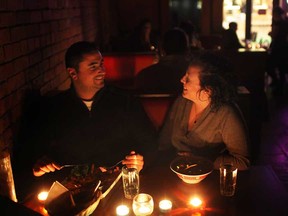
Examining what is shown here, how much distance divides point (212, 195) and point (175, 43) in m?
2.73

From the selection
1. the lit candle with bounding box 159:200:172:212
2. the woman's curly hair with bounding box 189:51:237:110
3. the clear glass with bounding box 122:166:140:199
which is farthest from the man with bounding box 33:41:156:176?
the lit candle with bounding box 159:200:172:212

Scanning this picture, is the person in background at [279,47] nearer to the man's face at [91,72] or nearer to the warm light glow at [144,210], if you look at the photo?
the man's face at [91,72]

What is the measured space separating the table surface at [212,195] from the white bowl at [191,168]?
0.07m

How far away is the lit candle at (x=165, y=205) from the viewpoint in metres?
1.67

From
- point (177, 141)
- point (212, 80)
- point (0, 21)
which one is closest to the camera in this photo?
point (0, 21)

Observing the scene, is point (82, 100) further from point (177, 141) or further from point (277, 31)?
point (277, 31)

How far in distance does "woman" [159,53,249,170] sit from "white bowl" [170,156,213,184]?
283 millimetres

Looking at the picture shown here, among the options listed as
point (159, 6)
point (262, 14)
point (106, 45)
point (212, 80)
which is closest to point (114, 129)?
point (212, 80)

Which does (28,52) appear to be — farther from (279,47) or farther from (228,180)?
(279,47)

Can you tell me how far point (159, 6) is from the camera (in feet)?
28.7

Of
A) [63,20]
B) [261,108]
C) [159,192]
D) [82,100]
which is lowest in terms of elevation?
[261,108]

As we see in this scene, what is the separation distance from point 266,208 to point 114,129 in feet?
4.41

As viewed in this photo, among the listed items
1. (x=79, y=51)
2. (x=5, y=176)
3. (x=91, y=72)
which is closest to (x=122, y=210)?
(x=5, y=176)

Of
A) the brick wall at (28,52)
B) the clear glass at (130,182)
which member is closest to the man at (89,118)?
the brick wall at (28,52)
